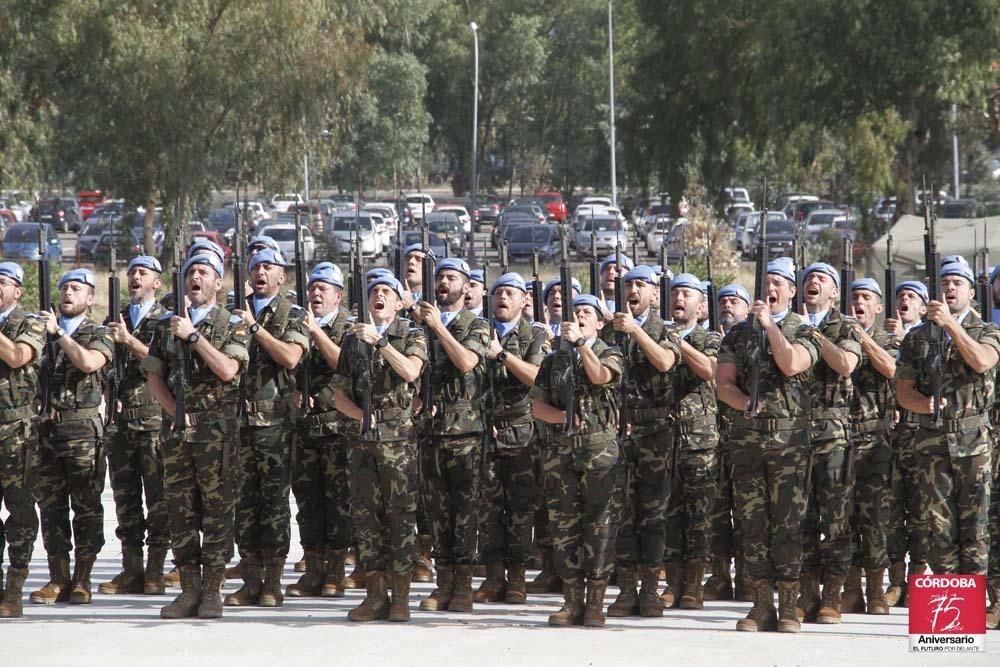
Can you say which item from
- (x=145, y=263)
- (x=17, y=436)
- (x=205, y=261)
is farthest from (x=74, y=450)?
(x=205, y=261)

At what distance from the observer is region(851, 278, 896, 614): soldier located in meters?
9.39

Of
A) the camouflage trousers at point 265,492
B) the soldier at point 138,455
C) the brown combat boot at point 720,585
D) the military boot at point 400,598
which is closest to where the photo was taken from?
the military boot at point 400,598

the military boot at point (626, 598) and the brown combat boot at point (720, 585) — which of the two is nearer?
the military boot at point (626, 598)

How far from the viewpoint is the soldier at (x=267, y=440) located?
→ 942cm

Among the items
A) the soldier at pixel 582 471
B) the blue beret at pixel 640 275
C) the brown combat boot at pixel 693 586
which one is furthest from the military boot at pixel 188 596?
the blue beret at pixel 640 275

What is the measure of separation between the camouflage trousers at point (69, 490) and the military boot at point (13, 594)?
27cm

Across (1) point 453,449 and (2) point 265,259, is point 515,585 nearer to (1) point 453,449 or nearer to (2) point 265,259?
(1) point 453,449

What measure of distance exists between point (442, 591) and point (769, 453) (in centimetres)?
210

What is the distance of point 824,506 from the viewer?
8984mm

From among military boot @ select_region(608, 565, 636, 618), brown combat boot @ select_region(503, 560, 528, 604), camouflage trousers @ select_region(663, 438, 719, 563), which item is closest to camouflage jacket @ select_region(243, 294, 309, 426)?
brown combat boot @ select_region(503, 560, 528, 604)

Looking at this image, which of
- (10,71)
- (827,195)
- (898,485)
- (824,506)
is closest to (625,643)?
(824,506)

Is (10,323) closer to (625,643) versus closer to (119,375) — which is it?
(119,375)

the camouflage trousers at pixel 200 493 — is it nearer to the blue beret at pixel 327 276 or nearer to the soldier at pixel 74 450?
the soldier at pixel 74 450

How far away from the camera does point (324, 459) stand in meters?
9.84
